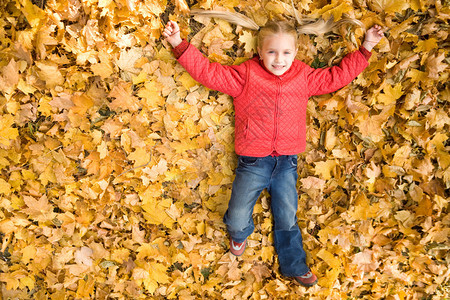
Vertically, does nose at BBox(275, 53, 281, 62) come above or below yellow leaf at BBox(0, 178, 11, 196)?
above

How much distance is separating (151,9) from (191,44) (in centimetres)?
37

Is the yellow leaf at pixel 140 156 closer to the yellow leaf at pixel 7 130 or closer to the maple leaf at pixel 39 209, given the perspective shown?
the maple leaf at pixel 39 209

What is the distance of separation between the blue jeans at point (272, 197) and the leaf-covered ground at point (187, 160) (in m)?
0.16

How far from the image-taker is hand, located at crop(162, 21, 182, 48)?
202cm

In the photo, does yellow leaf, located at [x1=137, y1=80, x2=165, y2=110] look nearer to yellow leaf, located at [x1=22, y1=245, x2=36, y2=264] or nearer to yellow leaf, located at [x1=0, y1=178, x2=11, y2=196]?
yellow leaf, located at [x1=0, y1=178, x2=11, y2=196]

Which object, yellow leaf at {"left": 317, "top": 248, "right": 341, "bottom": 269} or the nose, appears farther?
yellow leaf at {"left": 317, "top": 248, "right": 341, "bottom": 269}

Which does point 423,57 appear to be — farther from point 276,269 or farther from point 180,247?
point 180,247

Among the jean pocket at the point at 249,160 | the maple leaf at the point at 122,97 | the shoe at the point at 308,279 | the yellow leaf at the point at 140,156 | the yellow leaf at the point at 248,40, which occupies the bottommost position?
the shoe at the point at 308,279

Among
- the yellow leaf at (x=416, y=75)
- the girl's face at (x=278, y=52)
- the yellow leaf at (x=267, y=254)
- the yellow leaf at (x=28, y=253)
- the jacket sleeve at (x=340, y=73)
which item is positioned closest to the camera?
the girl's face at (x=278, y=52)

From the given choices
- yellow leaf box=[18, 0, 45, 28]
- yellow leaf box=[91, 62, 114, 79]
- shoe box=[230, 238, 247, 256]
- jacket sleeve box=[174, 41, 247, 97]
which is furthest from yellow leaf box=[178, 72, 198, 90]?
shoe box=[230, 238, 247, 256]

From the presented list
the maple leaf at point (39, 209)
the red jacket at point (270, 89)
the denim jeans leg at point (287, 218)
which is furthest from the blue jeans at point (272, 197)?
the maple leaf at point (39, 209)

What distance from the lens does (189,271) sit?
8.13 ft

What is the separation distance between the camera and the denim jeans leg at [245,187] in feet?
7.15

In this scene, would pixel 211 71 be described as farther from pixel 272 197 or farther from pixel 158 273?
pixel 158 273
